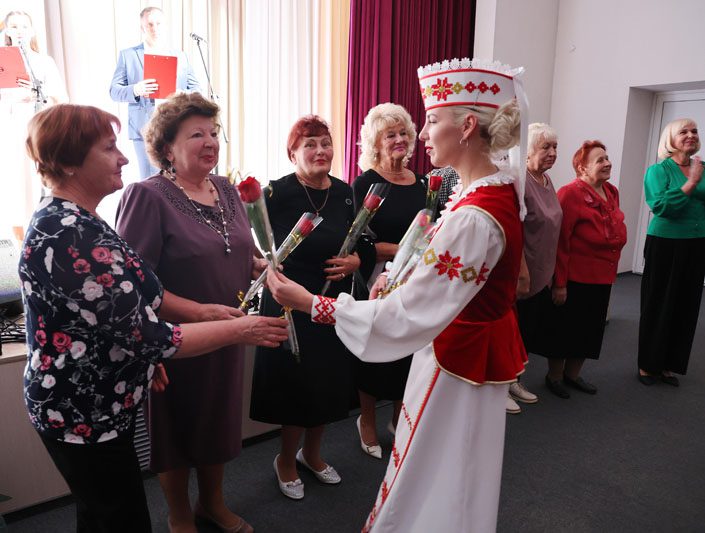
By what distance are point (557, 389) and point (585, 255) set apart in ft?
2.95

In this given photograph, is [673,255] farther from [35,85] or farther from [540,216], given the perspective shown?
[35,85]

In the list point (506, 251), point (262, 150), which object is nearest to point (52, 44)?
point (262, 150)

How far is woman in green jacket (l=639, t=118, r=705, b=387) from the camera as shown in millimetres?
3361

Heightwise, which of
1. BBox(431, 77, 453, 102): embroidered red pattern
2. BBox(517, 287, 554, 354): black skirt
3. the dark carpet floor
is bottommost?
the dark carpet floor

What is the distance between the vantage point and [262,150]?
5.13 meters

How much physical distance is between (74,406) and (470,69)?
1263 mm

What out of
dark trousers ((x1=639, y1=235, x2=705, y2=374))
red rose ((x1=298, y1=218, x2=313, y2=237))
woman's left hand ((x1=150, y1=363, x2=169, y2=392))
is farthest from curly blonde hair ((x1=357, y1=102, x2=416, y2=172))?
dark trousers ((x1=639, y1=235, x2=705, y2=374))

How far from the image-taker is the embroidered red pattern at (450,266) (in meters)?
1.25

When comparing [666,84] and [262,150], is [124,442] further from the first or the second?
[666,84]

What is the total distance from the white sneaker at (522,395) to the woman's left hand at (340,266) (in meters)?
1.76

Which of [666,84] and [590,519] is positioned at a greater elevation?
[666,84]

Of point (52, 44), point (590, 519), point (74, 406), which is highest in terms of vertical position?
point (52, 44)

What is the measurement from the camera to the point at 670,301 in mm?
3518

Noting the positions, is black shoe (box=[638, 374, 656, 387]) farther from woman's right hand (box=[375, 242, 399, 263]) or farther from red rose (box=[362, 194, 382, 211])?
red rose (box=[362, 194, 382, 211])
